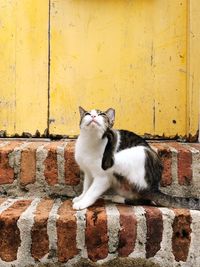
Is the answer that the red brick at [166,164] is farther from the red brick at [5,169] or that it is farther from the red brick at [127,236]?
the red brick at [5,169]

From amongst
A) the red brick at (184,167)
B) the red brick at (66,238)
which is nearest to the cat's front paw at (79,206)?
the red brick at (66,238)

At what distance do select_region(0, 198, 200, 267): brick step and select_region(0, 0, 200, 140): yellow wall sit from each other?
0.97 metres

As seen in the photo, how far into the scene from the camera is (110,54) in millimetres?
Result: 2416

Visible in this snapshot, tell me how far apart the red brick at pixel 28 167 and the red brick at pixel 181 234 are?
0.69 metres

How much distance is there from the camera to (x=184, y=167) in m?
1.91

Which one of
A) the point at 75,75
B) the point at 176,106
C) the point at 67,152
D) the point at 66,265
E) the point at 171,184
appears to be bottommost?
the point at 66,265

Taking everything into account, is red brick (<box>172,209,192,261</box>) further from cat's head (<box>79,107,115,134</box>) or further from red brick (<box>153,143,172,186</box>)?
cat's head (<box>79,107,115,134</box>)

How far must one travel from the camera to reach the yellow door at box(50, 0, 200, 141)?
240cm

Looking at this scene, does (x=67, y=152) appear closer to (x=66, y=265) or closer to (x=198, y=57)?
(x=66, y=265)

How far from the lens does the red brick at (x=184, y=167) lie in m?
1.90

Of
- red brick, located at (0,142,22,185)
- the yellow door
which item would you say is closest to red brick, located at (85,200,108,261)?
red brick, located at (0,142,22,185)

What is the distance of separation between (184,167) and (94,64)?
2.85 ft

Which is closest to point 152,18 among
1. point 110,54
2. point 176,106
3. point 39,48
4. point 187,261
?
point 110,54

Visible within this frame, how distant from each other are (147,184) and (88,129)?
1.09ft
